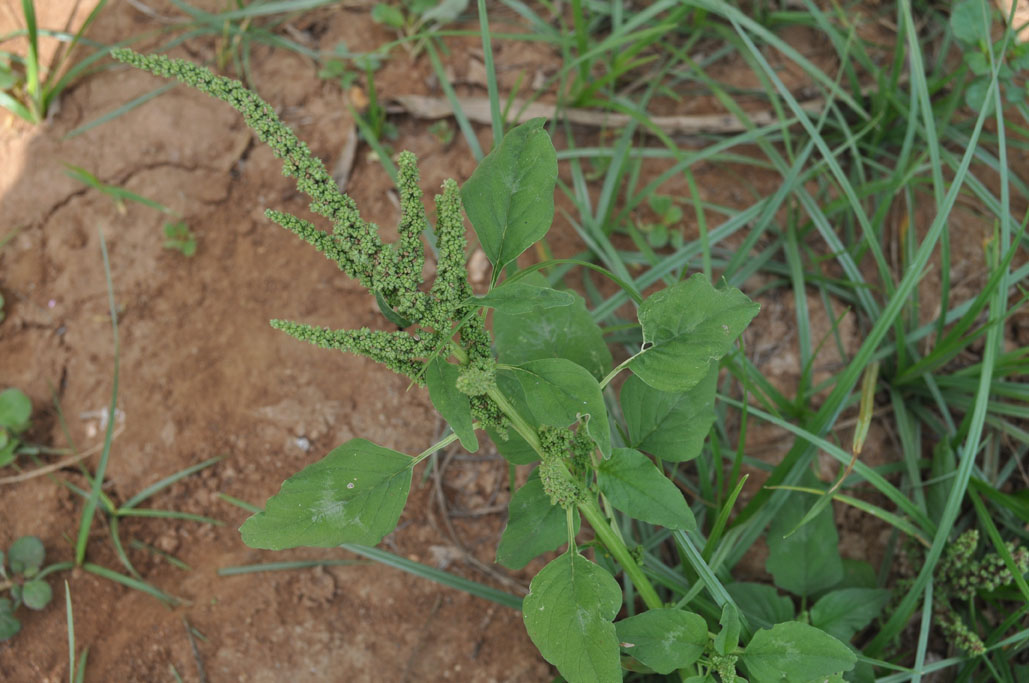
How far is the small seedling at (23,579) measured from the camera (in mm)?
1992

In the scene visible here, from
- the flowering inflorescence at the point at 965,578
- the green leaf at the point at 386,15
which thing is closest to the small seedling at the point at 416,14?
the green leaf at the point at 386,15

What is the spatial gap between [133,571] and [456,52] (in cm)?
210

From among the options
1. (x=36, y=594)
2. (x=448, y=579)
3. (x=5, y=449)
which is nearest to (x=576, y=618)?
(x=448, y=579)

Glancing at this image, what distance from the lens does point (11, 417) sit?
2.16 m

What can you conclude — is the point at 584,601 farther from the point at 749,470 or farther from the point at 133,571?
the point at 133,571

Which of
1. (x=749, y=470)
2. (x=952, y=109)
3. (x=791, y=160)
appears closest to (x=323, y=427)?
(x=749, y=470)

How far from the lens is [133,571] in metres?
2.08

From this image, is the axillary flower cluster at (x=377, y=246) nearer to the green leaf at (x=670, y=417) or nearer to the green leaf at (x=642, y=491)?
the green leaf at (x=642, y=491)

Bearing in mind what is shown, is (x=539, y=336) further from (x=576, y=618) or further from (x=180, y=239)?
(x=180, y=239)

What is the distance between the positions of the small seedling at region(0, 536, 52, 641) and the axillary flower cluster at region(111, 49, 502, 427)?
1.51 metres

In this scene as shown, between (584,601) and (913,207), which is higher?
(913,207)

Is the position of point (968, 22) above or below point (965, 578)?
above

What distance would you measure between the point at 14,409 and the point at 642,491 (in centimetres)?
200

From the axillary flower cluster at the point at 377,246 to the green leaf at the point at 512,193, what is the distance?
0.40 ft
